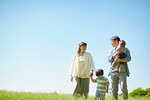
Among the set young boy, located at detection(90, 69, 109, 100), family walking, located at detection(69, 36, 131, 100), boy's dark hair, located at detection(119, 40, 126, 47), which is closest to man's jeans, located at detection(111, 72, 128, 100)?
family walking, located at detection(69, 36, 131, 100)

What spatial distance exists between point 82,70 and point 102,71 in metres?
1.08

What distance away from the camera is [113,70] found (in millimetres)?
6070

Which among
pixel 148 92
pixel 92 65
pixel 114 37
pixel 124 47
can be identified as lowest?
pixel 148 92

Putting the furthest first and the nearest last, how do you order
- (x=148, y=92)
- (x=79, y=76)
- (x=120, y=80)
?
(x=148, y=92)
(x=79, y=76)
(x=120, y=80)

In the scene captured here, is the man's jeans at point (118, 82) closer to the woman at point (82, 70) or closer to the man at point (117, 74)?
the man at point (117, 74)

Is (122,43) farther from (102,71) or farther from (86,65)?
(86,65)

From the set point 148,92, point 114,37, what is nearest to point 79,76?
point 114,37

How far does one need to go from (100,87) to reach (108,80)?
0.37m

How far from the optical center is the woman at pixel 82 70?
6.75 metres

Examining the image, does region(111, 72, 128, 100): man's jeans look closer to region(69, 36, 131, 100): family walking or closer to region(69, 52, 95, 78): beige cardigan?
region(69, 36, 131, 100): family walking

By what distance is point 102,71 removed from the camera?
19.5 feet

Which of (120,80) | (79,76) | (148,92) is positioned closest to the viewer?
(120,80)

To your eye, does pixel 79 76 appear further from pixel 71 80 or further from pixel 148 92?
pixel 148 92

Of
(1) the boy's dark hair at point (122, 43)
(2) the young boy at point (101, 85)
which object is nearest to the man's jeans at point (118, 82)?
(2) the young boy at point (101, 85)
